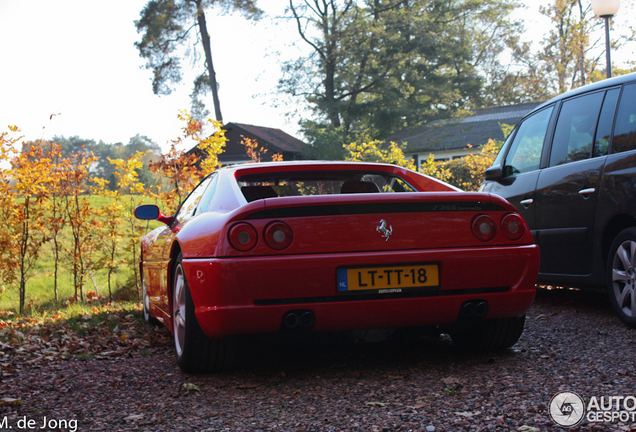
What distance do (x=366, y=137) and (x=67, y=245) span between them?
28793 mm

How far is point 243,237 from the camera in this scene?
3.13m

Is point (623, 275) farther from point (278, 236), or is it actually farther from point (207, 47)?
point (207, 47)

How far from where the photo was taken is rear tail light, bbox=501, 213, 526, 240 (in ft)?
11.3

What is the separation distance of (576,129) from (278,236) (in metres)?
3.16

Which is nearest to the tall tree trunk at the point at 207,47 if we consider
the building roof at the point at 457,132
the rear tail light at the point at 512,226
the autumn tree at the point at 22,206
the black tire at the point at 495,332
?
the building roof at the point at 457,132

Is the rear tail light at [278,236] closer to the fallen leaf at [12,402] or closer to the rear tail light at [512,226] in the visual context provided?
the rear tail light at [512,226]

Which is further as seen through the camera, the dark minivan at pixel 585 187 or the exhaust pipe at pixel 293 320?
the dark minivan at pixel 585 187

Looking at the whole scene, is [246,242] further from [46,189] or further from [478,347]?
[46,189]

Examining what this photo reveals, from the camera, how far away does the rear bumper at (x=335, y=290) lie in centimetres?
311

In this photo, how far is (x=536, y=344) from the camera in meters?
4.07

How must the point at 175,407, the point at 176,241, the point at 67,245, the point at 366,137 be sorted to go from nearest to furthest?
the point at 175,407 → the point at 176,241 → the point at 67,245 → the point at 366,137

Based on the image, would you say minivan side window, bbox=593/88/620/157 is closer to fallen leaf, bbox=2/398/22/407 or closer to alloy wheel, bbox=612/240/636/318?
alloy wheel, bbox=612/240/636/318

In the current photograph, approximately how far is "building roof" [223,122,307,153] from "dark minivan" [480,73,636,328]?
3036cm

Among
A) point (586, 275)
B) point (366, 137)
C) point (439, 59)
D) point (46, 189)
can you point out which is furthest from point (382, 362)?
point (439, 59)
